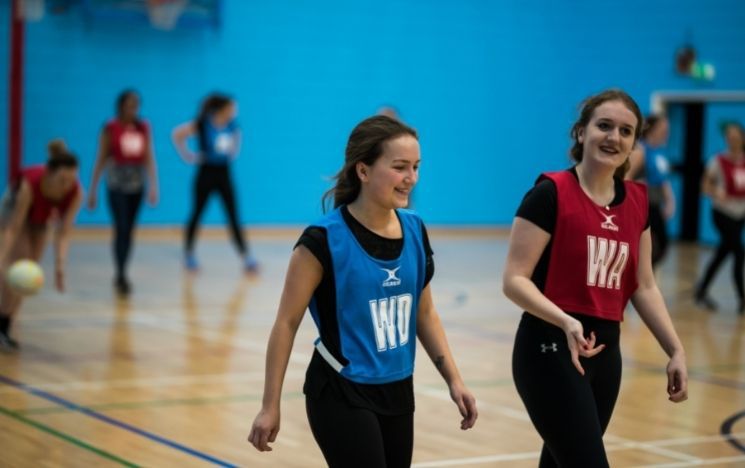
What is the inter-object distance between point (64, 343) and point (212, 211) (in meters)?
9.32

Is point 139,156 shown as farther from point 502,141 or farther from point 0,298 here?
point 502,141

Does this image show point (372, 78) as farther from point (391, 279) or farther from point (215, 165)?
point (391, 279)

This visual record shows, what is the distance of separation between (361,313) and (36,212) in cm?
531

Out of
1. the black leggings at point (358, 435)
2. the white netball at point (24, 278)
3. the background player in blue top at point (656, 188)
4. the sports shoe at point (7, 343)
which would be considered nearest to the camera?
the black leggings at point (358, 435)

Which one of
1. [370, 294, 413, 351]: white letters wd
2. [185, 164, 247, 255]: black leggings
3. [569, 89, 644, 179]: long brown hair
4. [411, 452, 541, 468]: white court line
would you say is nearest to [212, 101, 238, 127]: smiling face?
[185, 164, 247, 255]: black leggings

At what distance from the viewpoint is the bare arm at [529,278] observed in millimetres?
3787

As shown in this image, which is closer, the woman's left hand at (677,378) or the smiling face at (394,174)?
the smiling face at (394,174)

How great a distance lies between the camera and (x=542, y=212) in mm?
4031

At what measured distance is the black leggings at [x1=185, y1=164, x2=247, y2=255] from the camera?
13.5 m

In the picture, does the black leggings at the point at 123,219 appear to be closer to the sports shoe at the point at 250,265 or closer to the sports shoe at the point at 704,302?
the sports shoe at the point at 250,265

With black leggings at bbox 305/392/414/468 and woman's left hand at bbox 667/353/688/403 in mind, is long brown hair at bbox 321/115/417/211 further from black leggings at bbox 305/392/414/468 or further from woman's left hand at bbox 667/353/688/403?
woman's left hand at bbox 667/353/688/403

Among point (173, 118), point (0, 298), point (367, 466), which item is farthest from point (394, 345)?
point (173, 118)

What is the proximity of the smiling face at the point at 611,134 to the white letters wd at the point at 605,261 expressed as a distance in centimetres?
26

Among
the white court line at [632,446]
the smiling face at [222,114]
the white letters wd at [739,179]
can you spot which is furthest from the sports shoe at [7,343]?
the white letters wd at [739,179]
